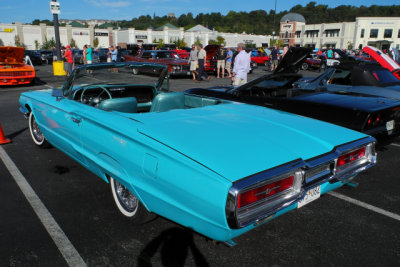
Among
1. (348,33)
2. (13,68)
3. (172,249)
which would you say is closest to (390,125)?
(172,249)

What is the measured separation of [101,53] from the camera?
26594 mm

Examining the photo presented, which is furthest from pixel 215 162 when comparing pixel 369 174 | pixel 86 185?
pixel 369 174

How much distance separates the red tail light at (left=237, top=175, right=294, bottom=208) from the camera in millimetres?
1897

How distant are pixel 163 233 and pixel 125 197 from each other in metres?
0.53

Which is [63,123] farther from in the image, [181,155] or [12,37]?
[12,37]

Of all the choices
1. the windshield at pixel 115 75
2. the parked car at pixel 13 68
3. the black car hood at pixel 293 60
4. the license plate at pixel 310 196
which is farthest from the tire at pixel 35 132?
the parked car at pixel 13 68

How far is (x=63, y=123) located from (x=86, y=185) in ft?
2.54

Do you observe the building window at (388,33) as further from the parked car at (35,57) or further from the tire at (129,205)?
the tire at (129,205)

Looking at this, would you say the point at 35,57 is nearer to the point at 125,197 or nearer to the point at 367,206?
the point at 125,197

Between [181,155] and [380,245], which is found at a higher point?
[181,155]

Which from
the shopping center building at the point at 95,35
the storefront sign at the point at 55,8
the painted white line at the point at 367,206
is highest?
the shopping center building at the point at 95,35

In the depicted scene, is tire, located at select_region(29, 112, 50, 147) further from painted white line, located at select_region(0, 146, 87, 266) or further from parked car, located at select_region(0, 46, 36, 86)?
parked car, located at select_region(0, 46, 36, 86)

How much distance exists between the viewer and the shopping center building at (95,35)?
157 ft

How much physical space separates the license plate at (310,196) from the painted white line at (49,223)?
169 cm
